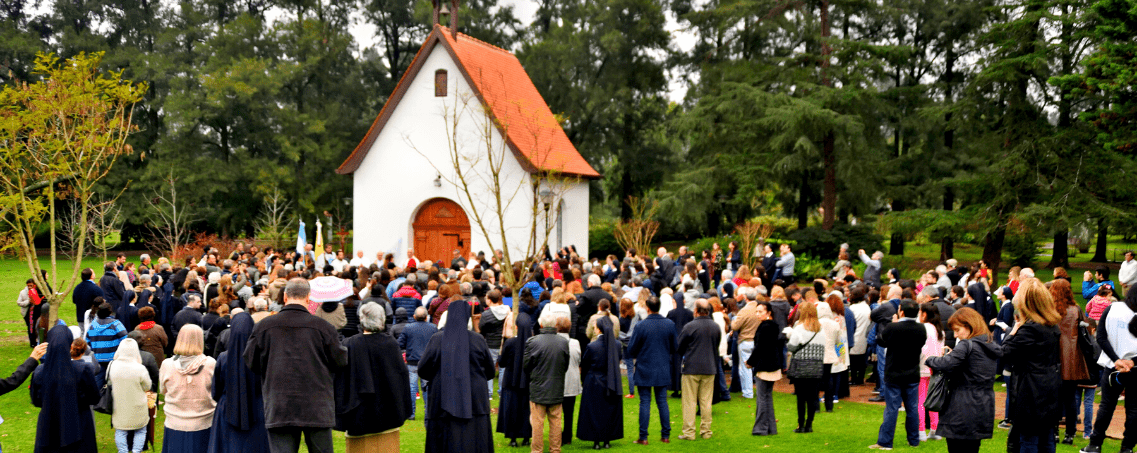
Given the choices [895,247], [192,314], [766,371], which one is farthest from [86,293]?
[895,247]

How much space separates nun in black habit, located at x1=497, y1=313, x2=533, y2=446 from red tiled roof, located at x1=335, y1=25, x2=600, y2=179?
1385 cm

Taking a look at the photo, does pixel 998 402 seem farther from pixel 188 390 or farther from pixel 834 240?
pixel 834 240

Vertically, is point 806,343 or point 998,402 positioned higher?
point 806,343

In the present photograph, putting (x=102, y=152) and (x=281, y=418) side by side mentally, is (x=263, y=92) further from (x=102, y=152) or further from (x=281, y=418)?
(x=281, y=418)

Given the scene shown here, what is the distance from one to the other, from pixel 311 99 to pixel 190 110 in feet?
16.9

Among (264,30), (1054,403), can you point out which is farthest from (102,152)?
(264,30)

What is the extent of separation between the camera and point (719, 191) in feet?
97.3

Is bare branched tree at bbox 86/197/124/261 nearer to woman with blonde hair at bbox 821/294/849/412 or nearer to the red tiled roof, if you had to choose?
the red tiled roof

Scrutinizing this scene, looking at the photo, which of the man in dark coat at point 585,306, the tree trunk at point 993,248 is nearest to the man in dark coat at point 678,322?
the man in dark coat at point 585,306

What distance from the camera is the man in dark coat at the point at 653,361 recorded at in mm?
8898

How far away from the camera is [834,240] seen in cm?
2575

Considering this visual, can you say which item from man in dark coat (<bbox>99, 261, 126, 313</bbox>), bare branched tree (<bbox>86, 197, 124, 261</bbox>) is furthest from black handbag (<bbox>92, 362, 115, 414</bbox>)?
man in dark coat (<bbox>99, 261, 126, 313</bbox>)

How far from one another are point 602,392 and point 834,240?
1893 cm

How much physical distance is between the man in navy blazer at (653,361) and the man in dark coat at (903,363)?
226cm
